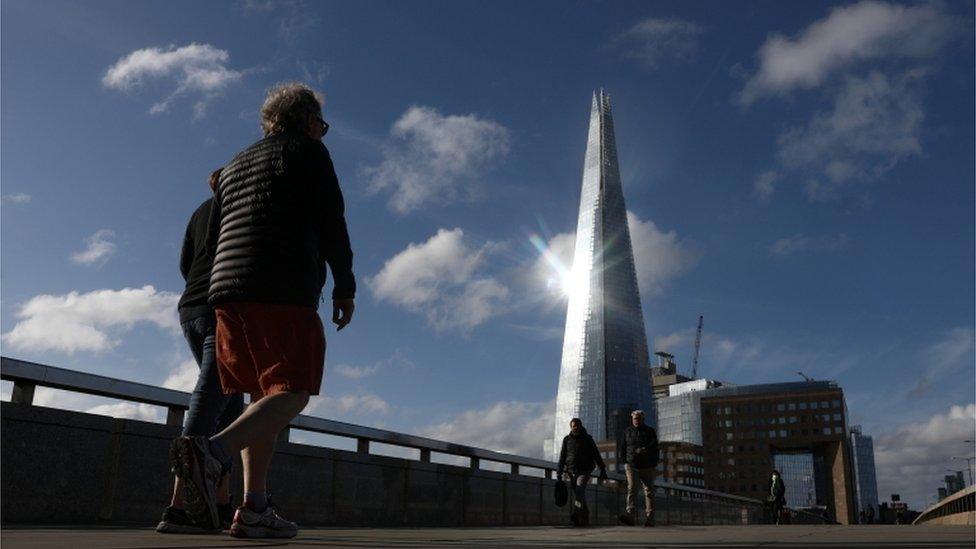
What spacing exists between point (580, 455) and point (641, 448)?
1314 mm

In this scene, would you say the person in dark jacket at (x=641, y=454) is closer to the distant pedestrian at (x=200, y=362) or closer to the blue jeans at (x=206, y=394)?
the distant pedestrian at (x=200, y=362)

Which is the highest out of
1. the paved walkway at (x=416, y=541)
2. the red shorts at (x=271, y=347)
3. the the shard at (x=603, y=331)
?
the the shard at (x=603, y=331)

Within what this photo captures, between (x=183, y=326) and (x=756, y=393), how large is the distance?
168 m

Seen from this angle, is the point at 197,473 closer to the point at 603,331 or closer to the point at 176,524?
the point at 176,524

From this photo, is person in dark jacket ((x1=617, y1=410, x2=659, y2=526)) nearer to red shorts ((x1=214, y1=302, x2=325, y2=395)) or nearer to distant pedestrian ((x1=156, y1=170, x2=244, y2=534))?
distant pedestrian ((x1=156, y1=170, x2=244, y2=534))

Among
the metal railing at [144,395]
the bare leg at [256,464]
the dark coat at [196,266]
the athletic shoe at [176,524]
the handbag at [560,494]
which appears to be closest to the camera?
the bare leg at [256,464]

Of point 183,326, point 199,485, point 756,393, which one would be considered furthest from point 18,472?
point 756,393

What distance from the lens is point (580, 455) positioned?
42.4ft

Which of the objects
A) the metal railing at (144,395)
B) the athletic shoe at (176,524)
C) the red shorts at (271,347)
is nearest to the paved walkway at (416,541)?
the athletic shoe at (176,524)

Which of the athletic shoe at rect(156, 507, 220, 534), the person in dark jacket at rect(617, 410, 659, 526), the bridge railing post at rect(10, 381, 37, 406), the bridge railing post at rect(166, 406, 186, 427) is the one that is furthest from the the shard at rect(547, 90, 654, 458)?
the athletic shoe at rect(156, 507, 220, 534)

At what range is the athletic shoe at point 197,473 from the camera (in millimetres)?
3244

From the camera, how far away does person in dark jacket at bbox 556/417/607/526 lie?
12.9m

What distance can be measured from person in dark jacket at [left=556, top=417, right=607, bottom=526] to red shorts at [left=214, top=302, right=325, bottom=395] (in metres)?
9.75

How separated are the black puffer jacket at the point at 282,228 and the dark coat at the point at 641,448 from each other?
1069 centimetres
